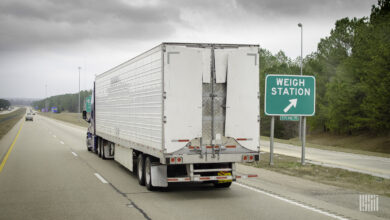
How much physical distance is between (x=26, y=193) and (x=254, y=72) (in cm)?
630

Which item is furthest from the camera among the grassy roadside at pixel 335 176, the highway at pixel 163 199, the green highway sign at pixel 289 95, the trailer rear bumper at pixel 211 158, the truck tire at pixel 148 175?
the green highway sign at pixel 289 95

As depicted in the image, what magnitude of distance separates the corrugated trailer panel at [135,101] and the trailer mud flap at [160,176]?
1.85ft

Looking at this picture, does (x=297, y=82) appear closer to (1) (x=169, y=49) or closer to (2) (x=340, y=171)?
(2) (x=340, y=171)

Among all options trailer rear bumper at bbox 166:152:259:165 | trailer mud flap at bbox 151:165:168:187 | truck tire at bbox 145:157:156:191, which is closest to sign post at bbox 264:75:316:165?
trailer rear bumper at bbox 166:152:259:165

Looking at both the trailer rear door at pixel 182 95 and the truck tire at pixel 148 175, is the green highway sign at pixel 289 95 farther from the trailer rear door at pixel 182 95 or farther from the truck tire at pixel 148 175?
the trailer rear door at pixel 182 95

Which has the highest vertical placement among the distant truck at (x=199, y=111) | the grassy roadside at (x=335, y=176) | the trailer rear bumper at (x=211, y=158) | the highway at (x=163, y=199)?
the distant truck at (x=199, y=111)

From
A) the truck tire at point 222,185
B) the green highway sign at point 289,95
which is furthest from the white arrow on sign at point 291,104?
the truck tire at point 222,185

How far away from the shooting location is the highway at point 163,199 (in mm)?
8258

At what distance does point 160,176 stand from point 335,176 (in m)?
6.72

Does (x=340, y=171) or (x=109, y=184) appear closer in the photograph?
(x=109, y=184)

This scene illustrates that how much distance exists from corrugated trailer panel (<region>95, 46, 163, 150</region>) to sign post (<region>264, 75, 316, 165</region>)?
5.50 meters

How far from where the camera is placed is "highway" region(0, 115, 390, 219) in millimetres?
8258

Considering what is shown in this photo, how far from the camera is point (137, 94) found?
475 inches

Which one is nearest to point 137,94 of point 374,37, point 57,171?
point 57,171
